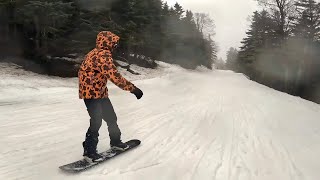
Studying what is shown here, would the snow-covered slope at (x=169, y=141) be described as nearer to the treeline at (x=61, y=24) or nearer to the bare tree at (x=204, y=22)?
the treeline at (x=61, y=24)

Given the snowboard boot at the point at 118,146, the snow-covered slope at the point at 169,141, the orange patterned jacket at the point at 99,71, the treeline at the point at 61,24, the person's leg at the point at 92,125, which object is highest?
the treeline at the point at 61,24

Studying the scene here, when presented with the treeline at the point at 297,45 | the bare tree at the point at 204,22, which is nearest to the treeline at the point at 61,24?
the treeline at the point at 297,45

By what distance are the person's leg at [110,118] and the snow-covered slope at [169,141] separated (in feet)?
1.34

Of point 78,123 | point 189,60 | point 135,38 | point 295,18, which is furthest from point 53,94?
point 189,60

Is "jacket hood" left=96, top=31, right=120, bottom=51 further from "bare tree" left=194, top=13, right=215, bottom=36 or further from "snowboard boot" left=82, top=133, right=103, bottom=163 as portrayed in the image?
"bare tree" left=194, top=13, right=215, bottom=36

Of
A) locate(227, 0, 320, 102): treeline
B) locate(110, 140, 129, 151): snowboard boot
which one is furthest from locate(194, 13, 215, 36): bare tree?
locate(110, 140, 129, 151): snowboard boot

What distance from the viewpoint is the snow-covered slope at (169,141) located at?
5.38 m

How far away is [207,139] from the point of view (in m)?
7.62

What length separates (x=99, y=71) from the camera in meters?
5.52

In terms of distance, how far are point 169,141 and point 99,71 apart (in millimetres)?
2549

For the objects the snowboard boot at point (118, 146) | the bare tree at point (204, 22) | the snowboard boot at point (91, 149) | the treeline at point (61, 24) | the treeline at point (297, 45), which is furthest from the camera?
the bare tree at point (204, 22)

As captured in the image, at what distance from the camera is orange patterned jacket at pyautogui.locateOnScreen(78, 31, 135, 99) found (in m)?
5.46

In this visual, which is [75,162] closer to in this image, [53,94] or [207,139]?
[207,139]

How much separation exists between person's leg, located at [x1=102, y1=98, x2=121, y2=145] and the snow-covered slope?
16.1 inches
